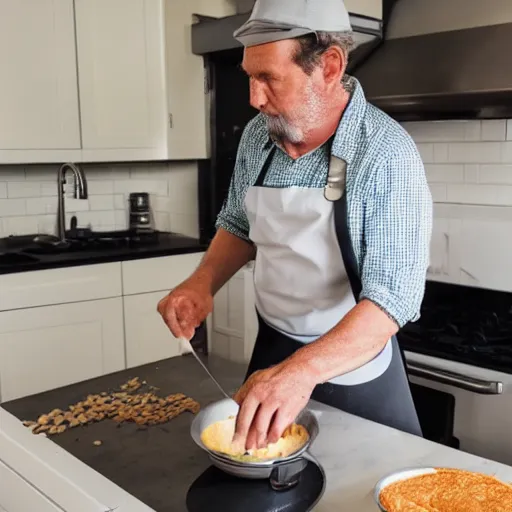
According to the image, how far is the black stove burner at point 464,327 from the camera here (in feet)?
6.30

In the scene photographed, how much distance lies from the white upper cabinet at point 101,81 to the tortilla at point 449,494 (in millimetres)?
2157

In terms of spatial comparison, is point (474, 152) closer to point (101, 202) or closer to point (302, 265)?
point (302, 265)

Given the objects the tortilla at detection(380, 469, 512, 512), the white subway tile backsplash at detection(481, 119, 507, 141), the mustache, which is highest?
the white subway tile backsplash at detection(481, 119, 507, 141)

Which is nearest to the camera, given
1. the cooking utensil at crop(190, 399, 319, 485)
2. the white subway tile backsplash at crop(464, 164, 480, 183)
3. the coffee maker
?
the cooking utensil at crop(190, 399, 319, 485)

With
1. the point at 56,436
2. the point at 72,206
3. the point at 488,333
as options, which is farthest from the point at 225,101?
the point at 56,436

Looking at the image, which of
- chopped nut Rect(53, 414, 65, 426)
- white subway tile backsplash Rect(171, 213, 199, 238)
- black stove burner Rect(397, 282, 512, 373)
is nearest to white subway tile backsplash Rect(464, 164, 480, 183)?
black stove burner Rect(397, 282, 512, 373)

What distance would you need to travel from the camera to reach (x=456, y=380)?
1859 mm

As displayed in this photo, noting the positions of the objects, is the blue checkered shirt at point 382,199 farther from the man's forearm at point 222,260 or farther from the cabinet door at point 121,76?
the cabinet door at point 121,76

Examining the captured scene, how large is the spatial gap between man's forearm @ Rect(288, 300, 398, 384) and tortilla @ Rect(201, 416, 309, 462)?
114 mm

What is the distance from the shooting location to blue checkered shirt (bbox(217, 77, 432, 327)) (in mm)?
1077

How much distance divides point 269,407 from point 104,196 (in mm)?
2478

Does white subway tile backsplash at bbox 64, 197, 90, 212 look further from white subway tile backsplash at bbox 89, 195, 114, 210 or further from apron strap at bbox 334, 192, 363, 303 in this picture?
apron strap at bbox 334, 192, 363, 303

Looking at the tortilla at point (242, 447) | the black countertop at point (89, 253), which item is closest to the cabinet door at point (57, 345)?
the black countertop at point (89, 253)

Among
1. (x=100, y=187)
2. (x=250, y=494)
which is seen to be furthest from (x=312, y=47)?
(x=100, y=187)
